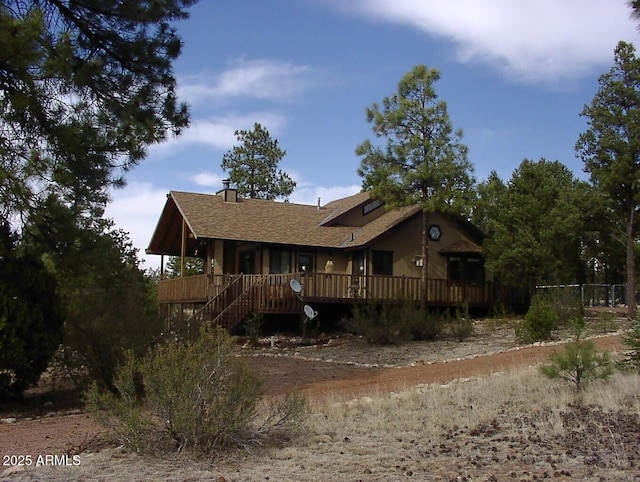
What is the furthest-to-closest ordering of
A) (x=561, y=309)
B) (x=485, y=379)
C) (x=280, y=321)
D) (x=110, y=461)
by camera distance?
(x=280, y=321) < (x=561, y=309) < (x=485, y=379) < (x=110, y=461)

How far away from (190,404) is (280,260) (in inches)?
829

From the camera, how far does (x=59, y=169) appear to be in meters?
11.5

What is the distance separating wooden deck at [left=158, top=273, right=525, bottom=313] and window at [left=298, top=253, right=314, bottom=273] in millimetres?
3033

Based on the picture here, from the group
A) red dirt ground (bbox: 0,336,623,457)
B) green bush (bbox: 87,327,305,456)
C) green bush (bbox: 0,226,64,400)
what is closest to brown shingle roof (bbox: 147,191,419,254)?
red dirt ground (bbox: 0,336,623,457)

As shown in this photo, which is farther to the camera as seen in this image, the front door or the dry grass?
the front door

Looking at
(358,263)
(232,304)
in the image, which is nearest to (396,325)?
(232,304)

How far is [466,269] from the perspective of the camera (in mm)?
29578

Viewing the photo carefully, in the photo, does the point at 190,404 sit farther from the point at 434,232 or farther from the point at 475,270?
the point at 475,270

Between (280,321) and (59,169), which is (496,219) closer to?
(280,321)

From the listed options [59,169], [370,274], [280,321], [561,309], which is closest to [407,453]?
[59,169]

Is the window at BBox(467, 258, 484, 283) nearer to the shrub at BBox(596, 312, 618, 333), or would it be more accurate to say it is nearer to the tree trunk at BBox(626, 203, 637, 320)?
the tree trunk at BBox(626, 203, 637, 320)

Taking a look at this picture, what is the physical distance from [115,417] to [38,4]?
7559 mm

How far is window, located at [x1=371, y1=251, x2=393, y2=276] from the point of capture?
27.9 m

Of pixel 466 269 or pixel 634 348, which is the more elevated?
pixel 466 269
